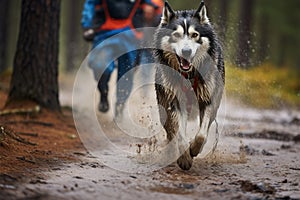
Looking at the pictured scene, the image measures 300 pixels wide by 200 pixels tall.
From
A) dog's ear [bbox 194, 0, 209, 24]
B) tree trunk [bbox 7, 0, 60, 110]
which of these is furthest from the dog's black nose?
tree trunk [bbox 7, 0, 60, 110]

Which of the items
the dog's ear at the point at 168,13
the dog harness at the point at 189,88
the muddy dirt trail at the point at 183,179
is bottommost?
the muddy dirt trail at the point at 183,179

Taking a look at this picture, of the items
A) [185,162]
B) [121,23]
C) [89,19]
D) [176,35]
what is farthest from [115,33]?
[185,162]

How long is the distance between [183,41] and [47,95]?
10.5ft

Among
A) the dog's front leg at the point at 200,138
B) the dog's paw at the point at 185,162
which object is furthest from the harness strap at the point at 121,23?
the dog's paw at the point at 185,162

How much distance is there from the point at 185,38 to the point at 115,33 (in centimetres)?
360

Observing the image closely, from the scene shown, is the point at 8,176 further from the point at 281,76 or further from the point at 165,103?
the point at 281,76

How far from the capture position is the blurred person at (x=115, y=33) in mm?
8462

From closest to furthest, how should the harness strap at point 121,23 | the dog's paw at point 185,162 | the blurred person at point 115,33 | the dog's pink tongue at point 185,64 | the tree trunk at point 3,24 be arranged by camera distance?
the dog's paw at point 185,162, the dog's pink tongue at point 185,64, the blurred person at point 115,33, the harness strap at point 121,23, the tree trunk at point 3,24

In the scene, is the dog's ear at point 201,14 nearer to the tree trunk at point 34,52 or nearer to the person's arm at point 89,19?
the tree trunk at point 34,52

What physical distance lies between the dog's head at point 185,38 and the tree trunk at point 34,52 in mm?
2664

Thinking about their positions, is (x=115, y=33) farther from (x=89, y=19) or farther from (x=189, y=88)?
(x=189, y=88)

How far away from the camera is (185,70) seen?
5.33 meters

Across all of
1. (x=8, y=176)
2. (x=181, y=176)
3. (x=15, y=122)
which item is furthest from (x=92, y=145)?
(x=8, y=176)

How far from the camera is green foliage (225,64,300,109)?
760cm
